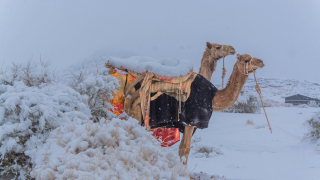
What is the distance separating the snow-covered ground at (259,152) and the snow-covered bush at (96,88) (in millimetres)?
1671

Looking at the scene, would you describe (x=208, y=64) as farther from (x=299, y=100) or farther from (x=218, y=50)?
(x=299, y=100)

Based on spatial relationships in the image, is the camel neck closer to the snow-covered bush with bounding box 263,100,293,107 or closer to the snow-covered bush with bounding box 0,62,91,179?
the snow-covered bush with bounding box 0,62,91,179

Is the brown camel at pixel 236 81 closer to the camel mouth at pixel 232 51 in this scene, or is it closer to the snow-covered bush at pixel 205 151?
the camel mouth at pixel 232 51

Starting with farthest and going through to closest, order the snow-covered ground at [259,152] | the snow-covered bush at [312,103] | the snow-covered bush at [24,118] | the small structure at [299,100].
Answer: the small structure at [299,100], the snow-covered bush at [312,103], the snow-covered ground at [259,152], the snow-covered bush at [24,118]

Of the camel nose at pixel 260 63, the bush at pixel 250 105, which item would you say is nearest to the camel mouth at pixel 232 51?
the camel nose at pixel 260 63

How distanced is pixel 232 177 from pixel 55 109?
420cm

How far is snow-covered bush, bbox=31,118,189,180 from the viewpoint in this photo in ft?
5.41

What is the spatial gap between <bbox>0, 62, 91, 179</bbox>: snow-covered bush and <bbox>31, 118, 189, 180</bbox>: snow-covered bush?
0.69ft

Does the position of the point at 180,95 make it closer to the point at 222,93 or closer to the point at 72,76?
the point at 222,93

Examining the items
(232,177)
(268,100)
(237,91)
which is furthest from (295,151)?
(268,100)

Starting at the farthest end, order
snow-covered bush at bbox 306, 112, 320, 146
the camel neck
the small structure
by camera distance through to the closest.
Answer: the small structure
snow-covered bush at bbox 306, 112, 320, 146
the camel neck

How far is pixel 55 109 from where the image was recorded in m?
2.47

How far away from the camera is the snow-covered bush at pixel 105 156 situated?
5.41 feet

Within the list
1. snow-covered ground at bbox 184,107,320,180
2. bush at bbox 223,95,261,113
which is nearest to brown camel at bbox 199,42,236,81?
snow-covered ground at bbox 184,107,320,180
